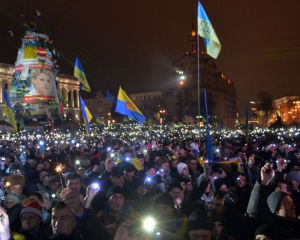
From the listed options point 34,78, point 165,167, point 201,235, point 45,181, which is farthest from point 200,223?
point 34,78

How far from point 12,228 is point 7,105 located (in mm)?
14498

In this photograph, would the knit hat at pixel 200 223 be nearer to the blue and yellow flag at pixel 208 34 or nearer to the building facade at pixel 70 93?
the blue and yellow flag at pixel 208 34

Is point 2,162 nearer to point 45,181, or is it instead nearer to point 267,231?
point 45,181

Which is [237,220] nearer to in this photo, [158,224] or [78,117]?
[158,224]

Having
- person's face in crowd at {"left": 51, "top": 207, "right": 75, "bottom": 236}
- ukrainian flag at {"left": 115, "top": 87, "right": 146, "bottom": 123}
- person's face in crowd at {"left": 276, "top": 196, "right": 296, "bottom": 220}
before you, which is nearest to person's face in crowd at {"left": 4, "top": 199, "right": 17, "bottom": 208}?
person's face in crowd at {"left": 51, "top": 207, "right": 75, "bottom": 236}

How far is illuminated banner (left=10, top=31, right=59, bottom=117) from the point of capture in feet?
169

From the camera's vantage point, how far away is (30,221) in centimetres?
417

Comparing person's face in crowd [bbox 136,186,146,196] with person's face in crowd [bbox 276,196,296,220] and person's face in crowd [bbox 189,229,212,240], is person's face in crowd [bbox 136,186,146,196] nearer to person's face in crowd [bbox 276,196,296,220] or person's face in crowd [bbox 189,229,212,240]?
person's face in crowd [bbox 276,196,296,220]

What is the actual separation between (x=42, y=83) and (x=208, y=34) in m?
45.9

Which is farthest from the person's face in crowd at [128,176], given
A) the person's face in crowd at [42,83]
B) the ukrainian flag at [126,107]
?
the person's face in crowd at [42,83]

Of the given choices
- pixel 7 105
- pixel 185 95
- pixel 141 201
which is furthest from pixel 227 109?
pixel 141 201

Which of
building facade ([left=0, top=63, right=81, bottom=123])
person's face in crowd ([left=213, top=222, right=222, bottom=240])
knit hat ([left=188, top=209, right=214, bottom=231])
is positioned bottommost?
person's face in crowd ([left=213, top=222, right=222, bottom=240])

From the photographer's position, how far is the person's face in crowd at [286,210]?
4246mm

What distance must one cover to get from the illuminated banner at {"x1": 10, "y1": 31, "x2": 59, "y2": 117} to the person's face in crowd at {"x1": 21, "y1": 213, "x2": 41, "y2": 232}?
164ft
